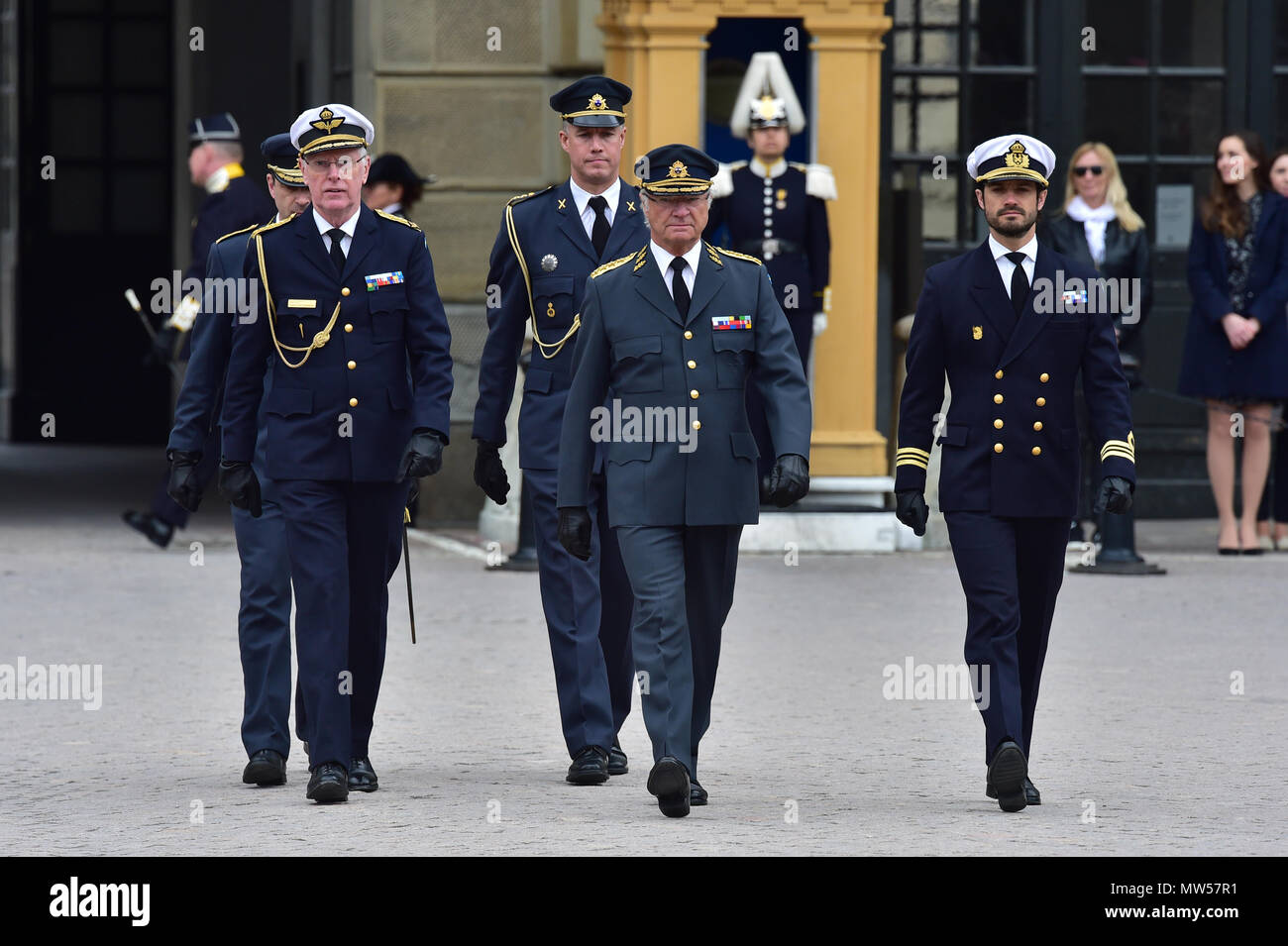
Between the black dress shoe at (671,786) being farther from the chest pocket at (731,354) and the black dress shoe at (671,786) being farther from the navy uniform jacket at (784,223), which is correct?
the navy uniform jacket at (784,223)

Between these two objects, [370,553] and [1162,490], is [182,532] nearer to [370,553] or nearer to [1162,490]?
[1162,490]

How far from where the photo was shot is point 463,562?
13398mm

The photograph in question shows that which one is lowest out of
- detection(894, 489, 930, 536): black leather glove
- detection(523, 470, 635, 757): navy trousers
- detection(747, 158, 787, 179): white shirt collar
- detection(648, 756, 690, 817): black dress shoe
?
detection(648, 756, 690, 817): black dress shoe

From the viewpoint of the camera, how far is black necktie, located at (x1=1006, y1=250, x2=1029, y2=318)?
24.4 feet

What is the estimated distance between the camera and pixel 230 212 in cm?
1213

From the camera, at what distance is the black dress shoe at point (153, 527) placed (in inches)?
538

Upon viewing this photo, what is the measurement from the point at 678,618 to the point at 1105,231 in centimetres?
659

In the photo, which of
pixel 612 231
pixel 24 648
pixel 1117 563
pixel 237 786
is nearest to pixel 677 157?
pixel 612 231

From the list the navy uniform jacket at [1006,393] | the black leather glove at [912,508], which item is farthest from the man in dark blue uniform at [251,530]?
the navy uniform jacket at [1006,393]

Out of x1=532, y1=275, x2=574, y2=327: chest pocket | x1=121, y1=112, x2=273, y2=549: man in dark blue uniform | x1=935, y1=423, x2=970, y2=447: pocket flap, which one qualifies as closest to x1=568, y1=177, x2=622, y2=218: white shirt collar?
x1=532, y1=275, x2=574, y2=327: chest pocket

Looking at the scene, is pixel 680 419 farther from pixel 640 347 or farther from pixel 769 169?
pixel 769 169

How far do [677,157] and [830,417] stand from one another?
22.5 feet

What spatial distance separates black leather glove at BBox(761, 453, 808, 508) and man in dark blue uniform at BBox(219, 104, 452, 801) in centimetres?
92

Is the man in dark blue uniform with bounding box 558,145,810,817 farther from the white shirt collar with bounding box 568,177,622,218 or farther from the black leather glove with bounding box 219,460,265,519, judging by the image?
the black leather glove with bounding box 219,460,265,519
